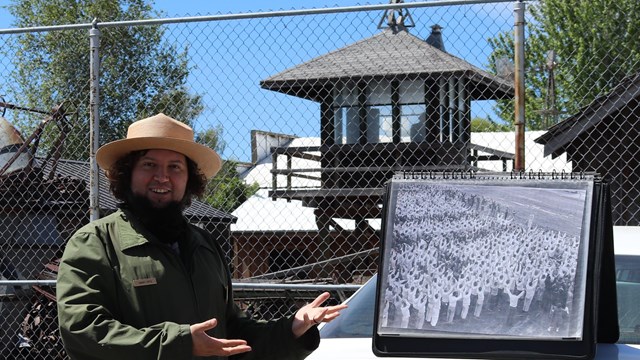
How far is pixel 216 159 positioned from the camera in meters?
3.97

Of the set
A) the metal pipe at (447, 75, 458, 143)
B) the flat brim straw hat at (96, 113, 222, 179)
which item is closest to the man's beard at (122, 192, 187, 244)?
the flat brim straw hat at (96, 113, 222, 179)

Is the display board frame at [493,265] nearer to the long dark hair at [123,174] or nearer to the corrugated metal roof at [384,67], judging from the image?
the long dark hair at [123,174]

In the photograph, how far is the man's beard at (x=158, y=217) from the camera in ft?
11.5

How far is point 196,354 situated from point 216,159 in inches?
41.8

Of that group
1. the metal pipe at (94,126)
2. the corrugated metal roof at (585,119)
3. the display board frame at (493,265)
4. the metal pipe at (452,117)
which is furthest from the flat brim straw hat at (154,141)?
the metal pipe at (452,117)

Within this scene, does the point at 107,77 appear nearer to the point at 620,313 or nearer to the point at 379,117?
the point at 379,117

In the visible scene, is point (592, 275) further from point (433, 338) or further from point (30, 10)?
point (30, 10)

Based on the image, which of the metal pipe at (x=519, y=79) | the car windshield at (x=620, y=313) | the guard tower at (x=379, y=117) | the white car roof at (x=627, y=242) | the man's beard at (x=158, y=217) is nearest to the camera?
the man's beard at (x=158, y=217)

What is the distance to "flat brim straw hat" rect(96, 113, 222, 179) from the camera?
361 cm

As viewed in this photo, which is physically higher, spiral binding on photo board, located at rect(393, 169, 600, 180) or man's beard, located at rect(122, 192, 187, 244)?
spiral binding on photo board, located at rect(393, 169, 600, 180)

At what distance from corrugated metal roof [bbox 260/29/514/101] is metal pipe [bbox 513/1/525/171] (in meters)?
2.77

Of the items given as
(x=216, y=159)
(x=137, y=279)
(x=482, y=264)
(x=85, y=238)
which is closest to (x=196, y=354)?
(x=137, y=279)

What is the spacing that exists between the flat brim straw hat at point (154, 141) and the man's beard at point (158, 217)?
184 millimetres

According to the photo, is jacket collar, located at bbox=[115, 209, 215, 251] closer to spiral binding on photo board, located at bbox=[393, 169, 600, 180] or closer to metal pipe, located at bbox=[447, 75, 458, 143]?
spiral binding on photo board, located at bbox=[393, 169, 600, 180]
